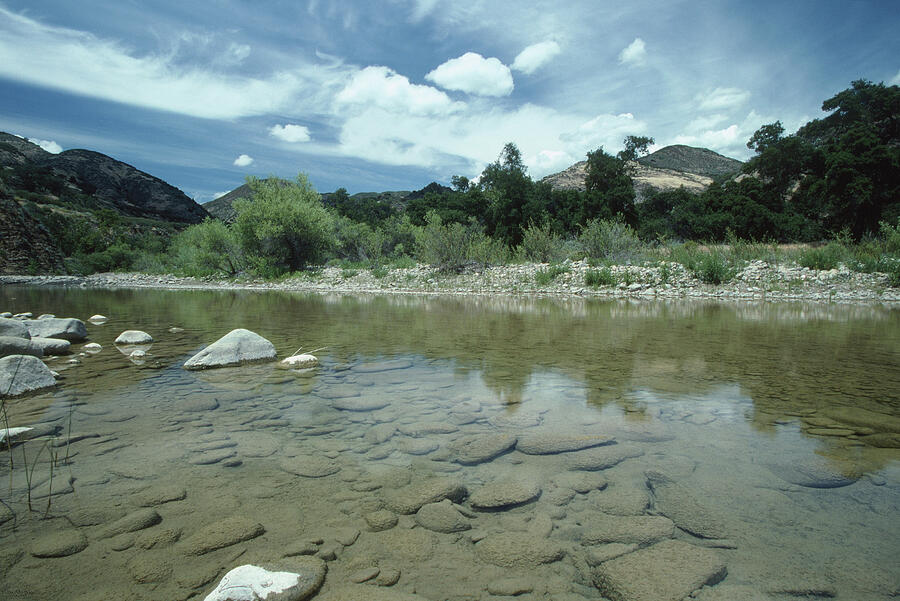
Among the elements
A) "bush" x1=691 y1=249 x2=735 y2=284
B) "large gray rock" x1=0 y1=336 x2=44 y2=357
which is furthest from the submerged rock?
"bush" x1=691 y1=249 x2=735 y2=284

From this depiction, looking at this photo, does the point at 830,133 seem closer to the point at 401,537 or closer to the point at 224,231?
the point at 224,231

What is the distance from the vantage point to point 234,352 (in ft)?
18.6

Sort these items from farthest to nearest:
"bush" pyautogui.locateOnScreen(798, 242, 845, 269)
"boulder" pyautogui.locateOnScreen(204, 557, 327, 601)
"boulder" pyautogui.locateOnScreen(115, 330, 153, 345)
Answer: "bush" pyautogui.locateOnScreen(798, 242, 845, 269) < "boulder" pyautogui.locateOnScreen(115, 330, 153, 345) < "boulder" pyautogui.locateOnScreen(204, 557, 327, 601)

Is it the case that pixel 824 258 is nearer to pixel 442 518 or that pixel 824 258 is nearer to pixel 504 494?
pixel 504 494

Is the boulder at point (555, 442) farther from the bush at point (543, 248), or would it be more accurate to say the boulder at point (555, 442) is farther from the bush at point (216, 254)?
the bush at point (216, 254)

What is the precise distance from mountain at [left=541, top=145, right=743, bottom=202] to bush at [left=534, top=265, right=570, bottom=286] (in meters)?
53.0

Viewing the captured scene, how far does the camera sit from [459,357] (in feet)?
20.1

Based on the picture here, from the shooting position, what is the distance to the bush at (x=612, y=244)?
20578 mm

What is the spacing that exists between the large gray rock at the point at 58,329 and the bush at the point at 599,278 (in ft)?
51.6

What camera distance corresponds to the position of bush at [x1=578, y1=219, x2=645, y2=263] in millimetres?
20578

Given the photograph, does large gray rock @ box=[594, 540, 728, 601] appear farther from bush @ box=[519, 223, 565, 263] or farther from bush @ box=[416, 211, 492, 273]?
bush @ box=[519, 223, 565, 263]

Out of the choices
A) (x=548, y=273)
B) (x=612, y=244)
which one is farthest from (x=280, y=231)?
(x=612, y=244)

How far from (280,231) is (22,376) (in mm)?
24973

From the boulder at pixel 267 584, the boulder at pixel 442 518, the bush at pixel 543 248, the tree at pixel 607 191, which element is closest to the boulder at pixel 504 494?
the boulder at pixel 442 518
